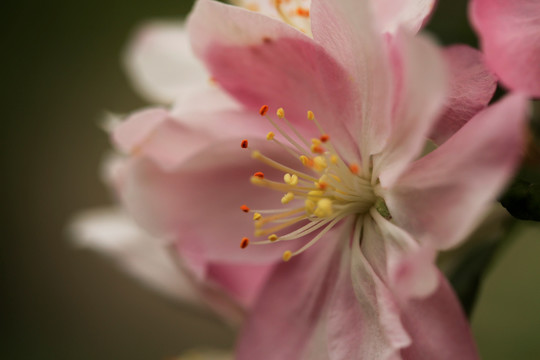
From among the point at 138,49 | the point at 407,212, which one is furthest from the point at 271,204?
the point at 138,49

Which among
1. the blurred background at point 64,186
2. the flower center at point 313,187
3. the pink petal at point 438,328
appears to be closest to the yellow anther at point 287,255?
the flower center at point 313,187

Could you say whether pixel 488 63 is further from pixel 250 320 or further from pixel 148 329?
pixel 148 329

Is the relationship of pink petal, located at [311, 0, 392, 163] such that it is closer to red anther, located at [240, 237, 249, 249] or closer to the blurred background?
red anther, located at [240, 237, 249, 249]

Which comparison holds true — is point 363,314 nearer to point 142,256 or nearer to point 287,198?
point 287,198

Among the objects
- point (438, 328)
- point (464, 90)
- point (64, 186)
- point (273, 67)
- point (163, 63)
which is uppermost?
point (64, 186)

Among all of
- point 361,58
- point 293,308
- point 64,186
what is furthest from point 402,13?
point 64,186

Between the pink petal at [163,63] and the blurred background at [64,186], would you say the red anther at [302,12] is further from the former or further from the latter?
the blurred background at [64,186]

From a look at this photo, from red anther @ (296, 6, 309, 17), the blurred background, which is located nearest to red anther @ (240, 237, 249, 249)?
red anther @ (296, 6, 309, 17)
